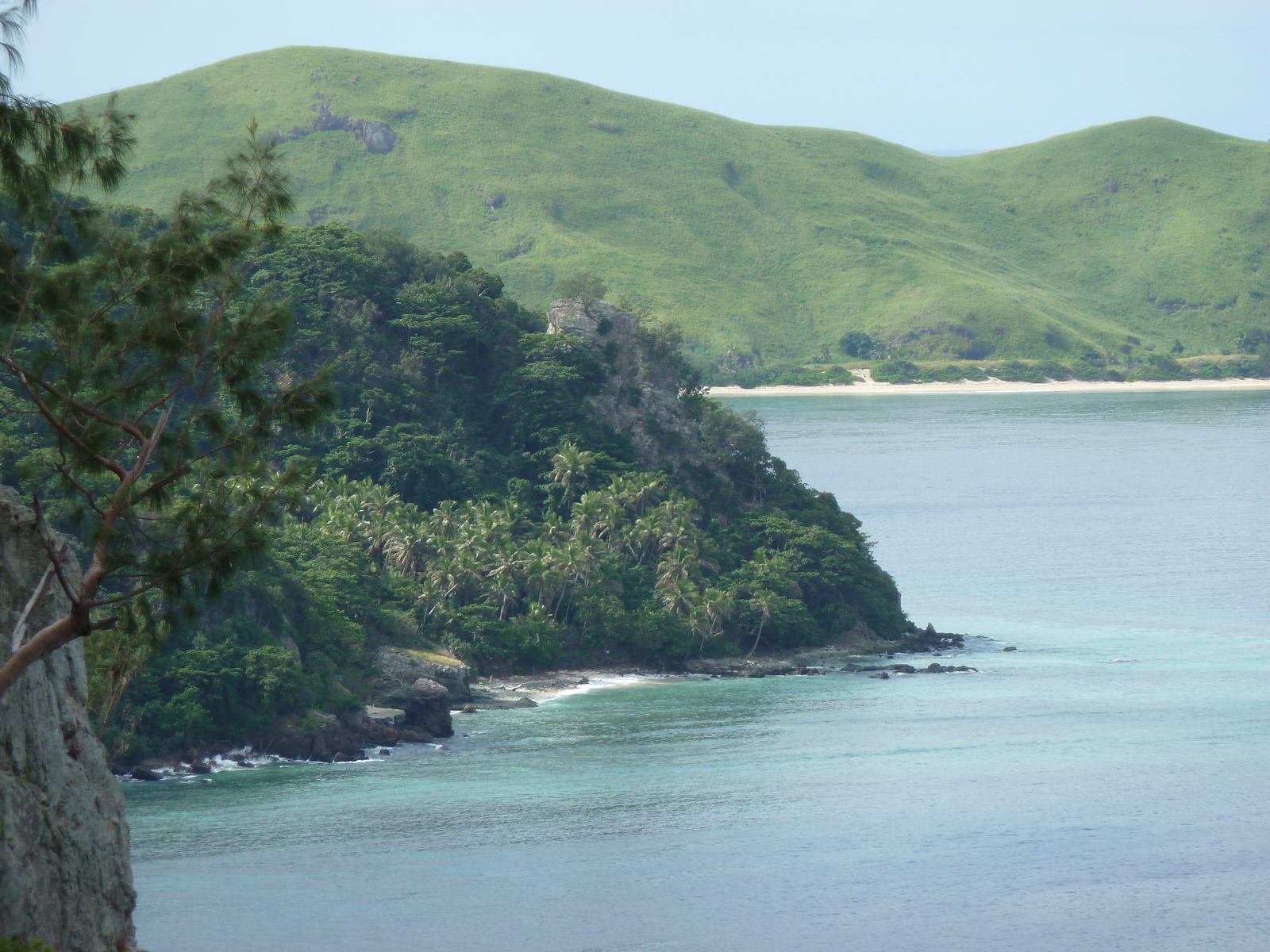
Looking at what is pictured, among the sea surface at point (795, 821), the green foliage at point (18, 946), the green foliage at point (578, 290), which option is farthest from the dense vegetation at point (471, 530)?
the green foliage at point (18, 946)

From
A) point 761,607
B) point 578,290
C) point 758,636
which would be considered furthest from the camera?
point 578,290

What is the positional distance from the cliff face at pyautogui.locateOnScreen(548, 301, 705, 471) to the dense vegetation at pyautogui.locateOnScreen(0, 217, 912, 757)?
1.24 meters

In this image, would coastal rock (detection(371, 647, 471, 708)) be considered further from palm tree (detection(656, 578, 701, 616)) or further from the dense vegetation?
palm tree (detection(656, 578, 701, 616))

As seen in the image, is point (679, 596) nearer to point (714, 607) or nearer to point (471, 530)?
point (714, 607)

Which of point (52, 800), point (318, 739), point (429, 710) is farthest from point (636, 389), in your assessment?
point (52, 800)

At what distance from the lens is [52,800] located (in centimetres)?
2900

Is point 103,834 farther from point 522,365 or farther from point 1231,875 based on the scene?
point 522,365

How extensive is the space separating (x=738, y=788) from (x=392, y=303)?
66544mm

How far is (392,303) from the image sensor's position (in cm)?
12625

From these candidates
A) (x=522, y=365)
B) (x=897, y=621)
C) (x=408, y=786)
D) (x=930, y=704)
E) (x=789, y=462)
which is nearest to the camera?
(x=408, y=786)

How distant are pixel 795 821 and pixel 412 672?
28.7m

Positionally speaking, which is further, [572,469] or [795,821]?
[572,469]

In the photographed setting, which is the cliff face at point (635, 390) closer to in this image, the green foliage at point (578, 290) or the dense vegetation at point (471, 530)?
the green foliage at point (578, 290)

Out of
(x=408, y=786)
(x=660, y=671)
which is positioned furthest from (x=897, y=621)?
(x=408, y=786)
